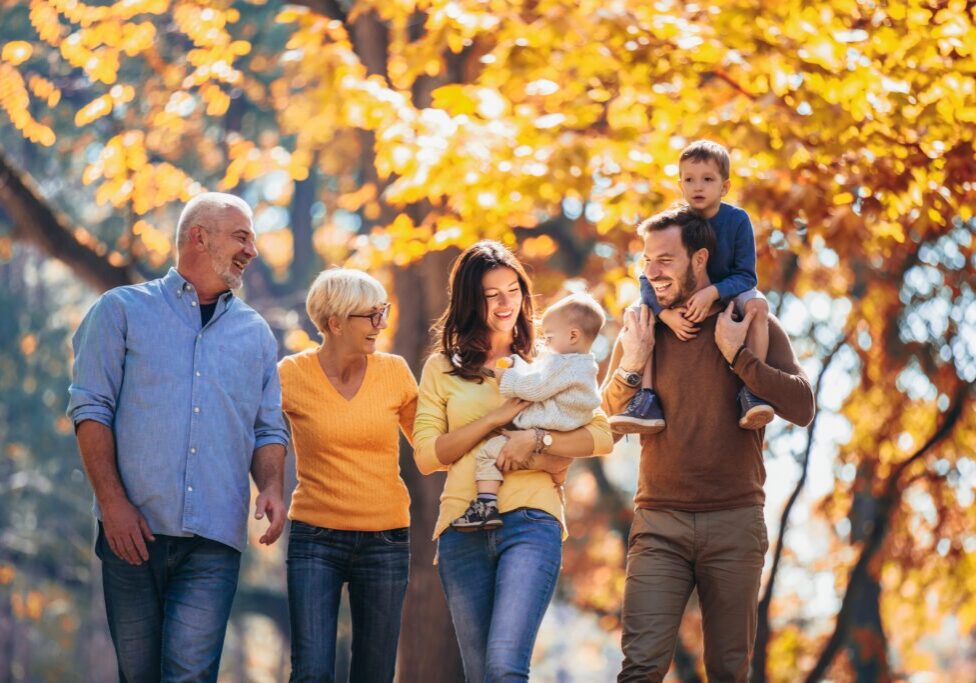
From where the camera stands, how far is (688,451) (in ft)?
14.9

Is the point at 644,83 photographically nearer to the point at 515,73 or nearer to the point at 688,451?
the point at 515,73

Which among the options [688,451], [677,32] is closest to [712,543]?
[688,451]

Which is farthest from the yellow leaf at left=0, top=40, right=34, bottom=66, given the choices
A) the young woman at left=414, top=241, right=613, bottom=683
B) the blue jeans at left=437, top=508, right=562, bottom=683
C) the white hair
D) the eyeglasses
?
the blue jeans at left=437, top=508, right=562, bottom=683

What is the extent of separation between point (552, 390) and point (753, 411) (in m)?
0.69

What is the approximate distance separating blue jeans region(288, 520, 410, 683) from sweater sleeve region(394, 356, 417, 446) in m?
0.43

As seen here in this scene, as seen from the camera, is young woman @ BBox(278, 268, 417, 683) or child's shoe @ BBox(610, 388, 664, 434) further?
young woman @ BBox(278, 268, 417, 683)

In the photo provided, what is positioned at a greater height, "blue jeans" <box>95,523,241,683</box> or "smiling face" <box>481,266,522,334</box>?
"smiling face" <box>481,266,522,334</box>

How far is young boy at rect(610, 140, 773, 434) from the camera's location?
14.9 ft

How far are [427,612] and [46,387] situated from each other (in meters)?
15.5

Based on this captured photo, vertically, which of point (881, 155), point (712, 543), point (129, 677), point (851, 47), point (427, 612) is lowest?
point (427, 612)

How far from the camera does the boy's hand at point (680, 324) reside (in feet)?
15.1

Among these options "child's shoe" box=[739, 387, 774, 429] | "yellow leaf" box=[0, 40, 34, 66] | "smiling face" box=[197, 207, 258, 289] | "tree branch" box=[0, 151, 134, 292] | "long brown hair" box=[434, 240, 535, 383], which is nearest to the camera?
"child's shoe" box=[739, 387, 774, 429]

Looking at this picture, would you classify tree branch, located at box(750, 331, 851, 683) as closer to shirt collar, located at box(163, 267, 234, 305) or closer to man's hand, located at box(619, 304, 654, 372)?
man's hand, located at box(619, 304, 654, 372)

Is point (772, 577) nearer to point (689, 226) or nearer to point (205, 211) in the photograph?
point (689, 226)
